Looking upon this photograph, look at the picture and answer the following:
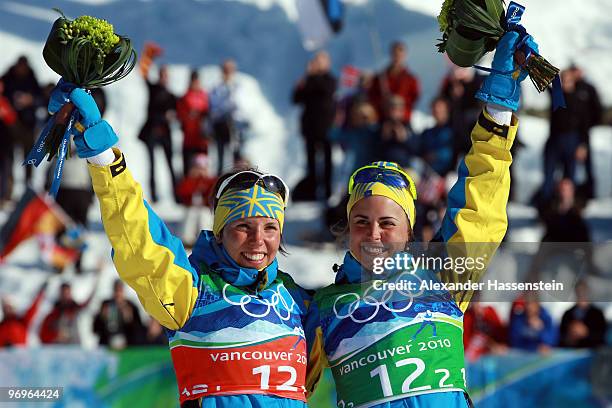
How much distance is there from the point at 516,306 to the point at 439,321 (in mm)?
4383

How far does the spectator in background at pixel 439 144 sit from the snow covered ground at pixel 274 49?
5.43 ft

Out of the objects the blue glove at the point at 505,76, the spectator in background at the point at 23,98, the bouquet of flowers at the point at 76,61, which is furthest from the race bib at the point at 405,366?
the spectator in background at the point at 23,98

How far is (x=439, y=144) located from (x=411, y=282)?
21.1ft

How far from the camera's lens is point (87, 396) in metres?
8.73

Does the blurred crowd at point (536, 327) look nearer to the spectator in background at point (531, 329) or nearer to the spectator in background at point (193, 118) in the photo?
the spectator in background at point (531, 329)

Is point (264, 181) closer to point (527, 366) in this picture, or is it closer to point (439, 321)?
point (439, 321)

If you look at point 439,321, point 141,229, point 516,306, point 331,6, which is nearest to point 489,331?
point 516,306

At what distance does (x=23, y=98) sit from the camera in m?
12.6

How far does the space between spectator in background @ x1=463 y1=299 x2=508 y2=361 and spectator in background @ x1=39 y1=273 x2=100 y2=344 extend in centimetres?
319

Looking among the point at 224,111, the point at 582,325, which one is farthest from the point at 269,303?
the point at 224,111

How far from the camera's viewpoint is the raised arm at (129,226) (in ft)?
15.2

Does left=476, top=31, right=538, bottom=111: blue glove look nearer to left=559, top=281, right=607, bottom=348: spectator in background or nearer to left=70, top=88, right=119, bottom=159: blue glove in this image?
left=70, top=88, right=119, bottom=159: blue glove

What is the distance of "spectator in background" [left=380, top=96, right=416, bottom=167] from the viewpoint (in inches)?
440

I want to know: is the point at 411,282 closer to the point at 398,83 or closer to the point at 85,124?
the point at 85,124
